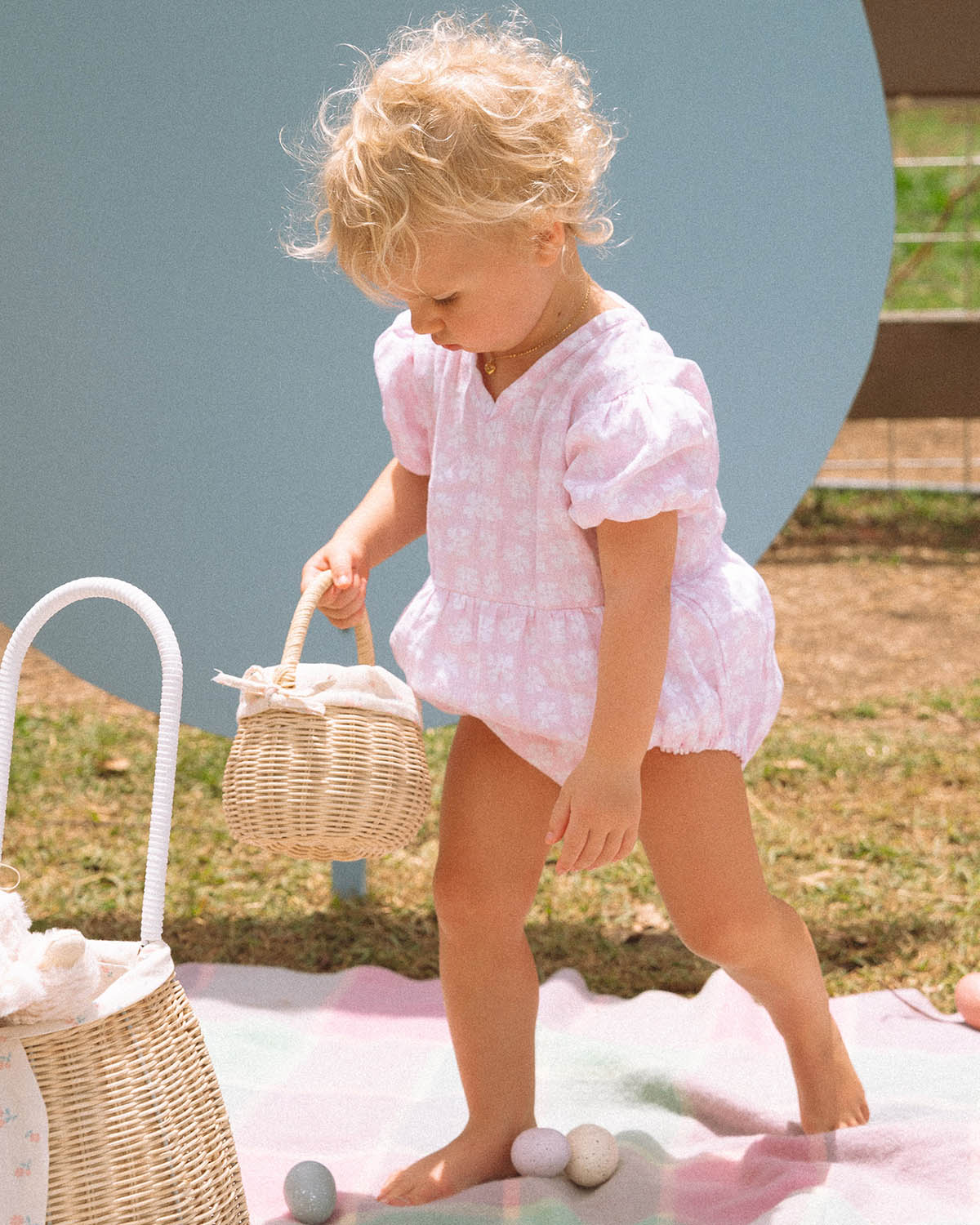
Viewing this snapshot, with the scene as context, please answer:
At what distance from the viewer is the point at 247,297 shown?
275cm

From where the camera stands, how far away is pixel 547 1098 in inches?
82.3

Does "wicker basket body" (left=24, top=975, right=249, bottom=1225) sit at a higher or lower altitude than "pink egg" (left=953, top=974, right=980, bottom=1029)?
higher

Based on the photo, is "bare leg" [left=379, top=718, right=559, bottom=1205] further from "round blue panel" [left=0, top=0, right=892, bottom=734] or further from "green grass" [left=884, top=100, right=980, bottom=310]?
"green grass" [left=884, top=100, right=980, bottom=310]

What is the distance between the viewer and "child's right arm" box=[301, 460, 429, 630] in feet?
6.07

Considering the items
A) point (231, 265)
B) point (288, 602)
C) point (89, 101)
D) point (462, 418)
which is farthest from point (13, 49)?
point (462, 418)

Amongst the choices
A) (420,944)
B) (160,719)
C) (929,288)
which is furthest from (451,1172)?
(929,288)

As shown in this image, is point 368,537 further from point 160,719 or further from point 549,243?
point 160,719

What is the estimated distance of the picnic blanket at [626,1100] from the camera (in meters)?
1.74

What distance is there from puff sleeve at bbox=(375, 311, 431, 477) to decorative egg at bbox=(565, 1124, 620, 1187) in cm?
86

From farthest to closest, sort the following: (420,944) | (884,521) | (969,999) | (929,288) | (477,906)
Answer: (929,288), (884,521), (420,944), (969,999), (477,906)

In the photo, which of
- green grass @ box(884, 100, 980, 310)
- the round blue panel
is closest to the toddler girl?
the round blue panel

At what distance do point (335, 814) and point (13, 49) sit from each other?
1802 mm

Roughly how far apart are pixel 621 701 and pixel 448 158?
583 mm

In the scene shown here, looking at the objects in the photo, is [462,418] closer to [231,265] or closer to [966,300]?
[231,265]
